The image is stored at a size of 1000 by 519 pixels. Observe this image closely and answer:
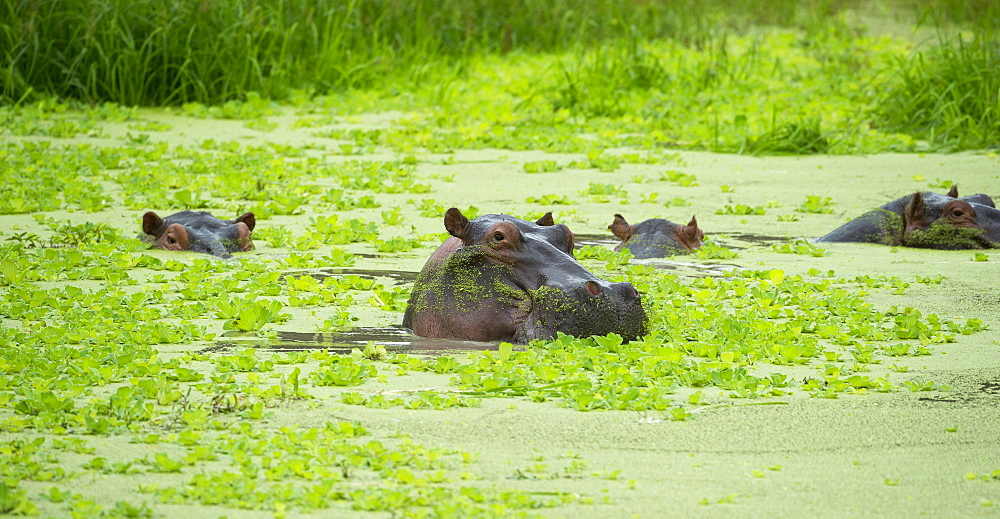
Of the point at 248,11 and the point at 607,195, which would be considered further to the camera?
the point at 248,11

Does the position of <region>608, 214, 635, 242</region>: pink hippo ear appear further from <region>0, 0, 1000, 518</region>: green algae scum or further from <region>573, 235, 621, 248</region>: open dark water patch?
<region>0, 0, 1000, 518</region>: green algae scum

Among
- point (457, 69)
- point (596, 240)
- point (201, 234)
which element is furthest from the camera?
point (457, 69)

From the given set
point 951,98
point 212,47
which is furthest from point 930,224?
point 212,47

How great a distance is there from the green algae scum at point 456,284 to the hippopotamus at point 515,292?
0.11 ft

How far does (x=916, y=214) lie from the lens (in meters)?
6.49

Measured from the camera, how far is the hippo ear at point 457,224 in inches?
173

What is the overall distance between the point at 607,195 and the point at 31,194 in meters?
3.51

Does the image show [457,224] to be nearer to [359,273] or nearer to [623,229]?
[359,273]

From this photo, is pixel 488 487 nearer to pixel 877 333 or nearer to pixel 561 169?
pixel 877 333

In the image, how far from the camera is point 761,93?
11.9 m

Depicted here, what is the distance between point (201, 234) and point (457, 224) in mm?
2190

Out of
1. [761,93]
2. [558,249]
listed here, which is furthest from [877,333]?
[761,93]

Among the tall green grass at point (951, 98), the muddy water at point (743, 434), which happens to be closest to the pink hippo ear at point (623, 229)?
the muddy water at point (743, 434)

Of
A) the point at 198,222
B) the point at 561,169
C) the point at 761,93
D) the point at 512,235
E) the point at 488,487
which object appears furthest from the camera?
the point at 761,93
